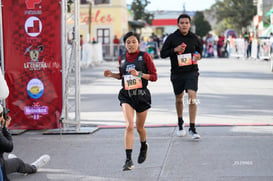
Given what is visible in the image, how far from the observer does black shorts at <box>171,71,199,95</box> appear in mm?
8898

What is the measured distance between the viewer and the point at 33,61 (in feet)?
32.8

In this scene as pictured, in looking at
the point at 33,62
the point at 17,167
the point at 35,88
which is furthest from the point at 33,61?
the point at 17,167

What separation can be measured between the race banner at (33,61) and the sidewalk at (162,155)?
410mm

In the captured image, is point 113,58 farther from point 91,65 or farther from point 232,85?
point 232,85

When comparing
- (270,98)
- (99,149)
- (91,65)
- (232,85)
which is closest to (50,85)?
(99,149)

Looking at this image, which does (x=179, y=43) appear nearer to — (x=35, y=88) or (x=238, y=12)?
(x=35, y=88)

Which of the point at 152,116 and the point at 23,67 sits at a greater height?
the point at 23,67

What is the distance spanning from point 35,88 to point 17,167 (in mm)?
3638

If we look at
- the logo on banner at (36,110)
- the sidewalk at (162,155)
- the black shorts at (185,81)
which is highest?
the black shorts at (185,81)

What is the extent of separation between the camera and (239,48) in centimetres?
4009

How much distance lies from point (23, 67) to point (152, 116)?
295cm

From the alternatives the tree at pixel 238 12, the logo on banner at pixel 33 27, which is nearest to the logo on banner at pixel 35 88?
the logo on banner at pixel 33 27

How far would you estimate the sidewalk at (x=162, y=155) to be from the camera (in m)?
6.70

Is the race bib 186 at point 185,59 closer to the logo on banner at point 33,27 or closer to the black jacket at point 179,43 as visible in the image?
the black jacket at point 179,43
